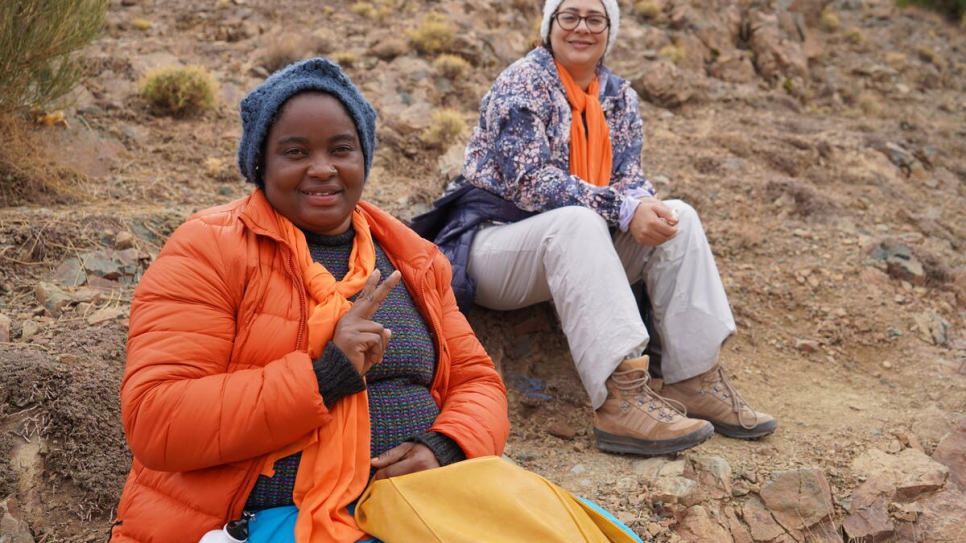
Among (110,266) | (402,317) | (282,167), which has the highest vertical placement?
(282,167)

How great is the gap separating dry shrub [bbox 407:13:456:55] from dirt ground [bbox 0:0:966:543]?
24 cm

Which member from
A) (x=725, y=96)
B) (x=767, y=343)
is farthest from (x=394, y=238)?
(x=725, y=96)

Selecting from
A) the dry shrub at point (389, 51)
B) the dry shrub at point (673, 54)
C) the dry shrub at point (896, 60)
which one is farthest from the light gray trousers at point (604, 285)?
the dry shrub at point (896, 60)

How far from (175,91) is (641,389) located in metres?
4.89

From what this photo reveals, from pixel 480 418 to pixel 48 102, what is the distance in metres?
4.23

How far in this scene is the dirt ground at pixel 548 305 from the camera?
2764mm

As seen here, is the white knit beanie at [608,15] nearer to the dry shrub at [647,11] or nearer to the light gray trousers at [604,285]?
the light gray trousers at [604,285]

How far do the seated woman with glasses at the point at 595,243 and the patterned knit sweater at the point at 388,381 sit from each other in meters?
1.00

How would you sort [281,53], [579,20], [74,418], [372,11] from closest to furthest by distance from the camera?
[74,418] < [579,20] < [281,53] < [372,11]

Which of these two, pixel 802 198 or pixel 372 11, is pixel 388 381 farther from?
pixel 372 11

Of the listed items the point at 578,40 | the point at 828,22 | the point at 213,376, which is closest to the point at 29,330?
the point at 213,376

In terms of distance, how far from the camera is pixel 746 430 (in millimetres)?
3283

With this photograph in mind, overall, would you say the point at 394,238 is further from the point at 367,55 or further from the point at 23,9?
the point at 367,55

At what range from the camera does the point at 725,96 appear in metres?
9.39
